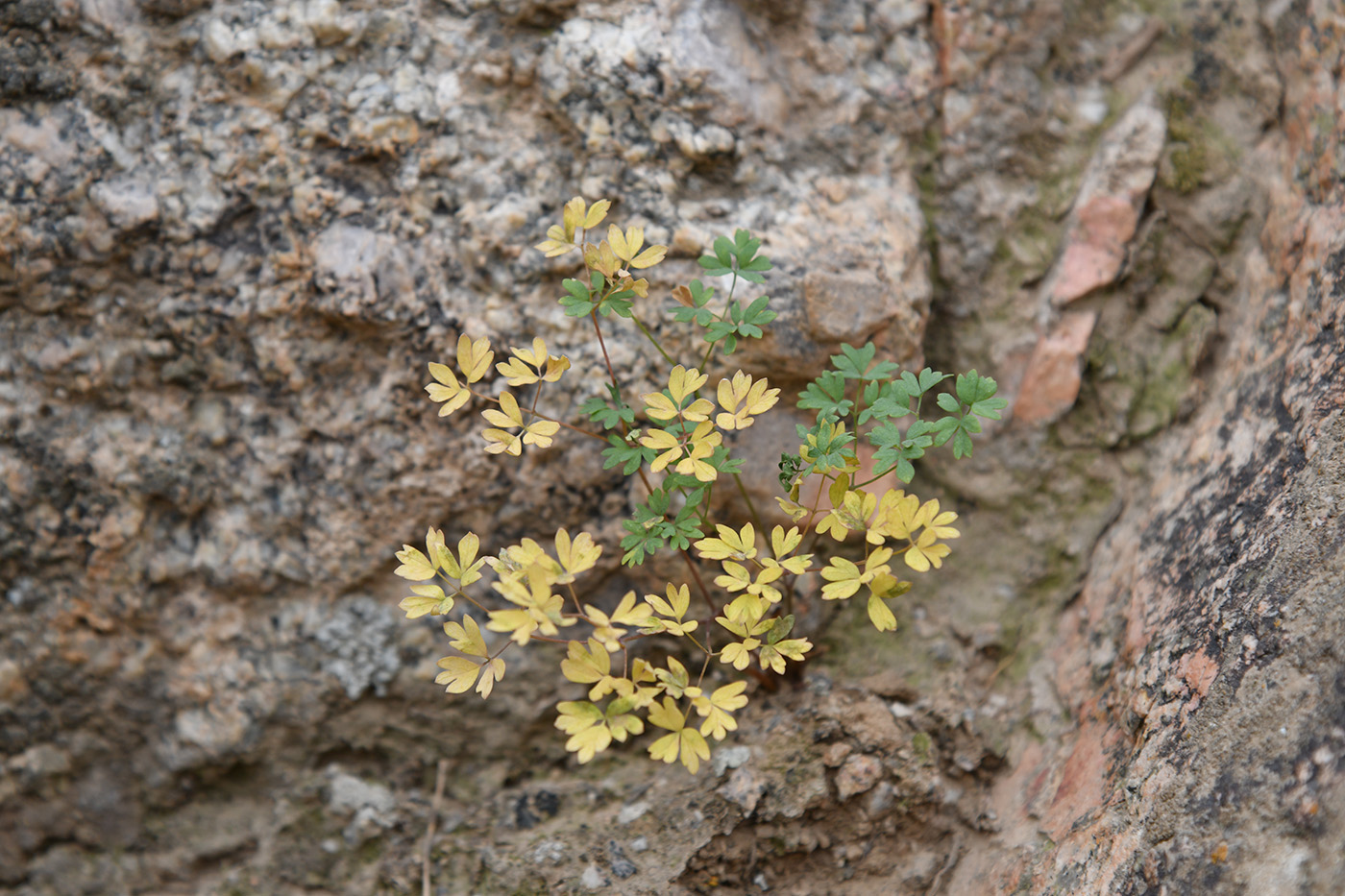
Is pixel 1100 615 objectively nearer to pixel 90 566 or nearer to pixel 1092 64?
pixel 1092 64

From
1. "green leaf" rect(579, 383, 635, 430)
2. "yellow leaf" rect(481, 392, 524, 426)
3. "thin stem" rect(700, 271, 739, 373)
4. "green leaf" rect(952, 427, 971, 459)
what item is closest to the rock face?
"thin stem" rect(700, 271, 739, 373)

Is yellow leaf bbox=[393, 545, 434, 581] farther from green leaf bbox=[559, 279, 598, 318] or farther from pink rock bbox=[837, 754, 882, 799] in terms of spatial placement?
pink rock bbox=[837, 754, 882, 799]

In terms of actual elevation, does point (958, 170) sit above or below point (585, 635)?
above

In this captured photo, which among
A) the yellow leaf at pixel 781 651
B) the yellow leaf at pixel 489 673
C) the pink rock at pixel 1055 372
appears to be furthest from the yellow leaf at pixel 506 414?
the pink rock at pixel 1055 372

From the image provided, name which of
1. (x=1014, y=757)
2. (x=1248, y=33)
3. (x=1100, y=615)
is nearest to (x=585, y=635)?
(x=1014, y=757)

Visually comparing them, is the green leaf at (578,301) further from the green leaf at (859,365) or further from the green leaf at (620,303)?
the green leaf at (859,365)

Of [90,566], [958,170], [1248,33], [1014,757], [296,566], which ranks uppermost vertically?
[1248,33]
